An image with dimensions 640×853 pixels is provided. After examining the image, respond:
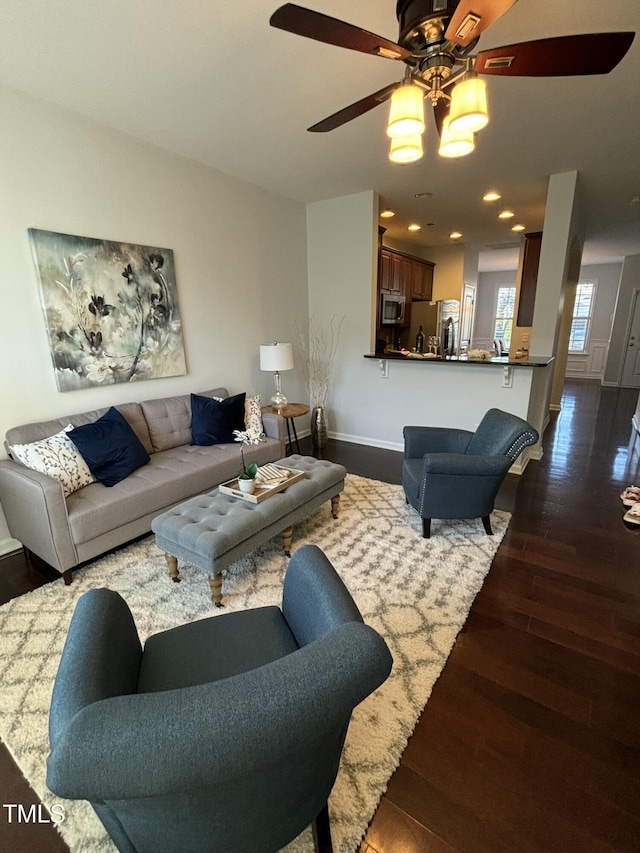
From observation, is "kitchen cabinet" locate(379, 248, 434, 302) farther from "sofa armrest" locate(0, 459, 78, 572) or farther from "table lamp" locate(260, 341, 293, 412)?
"sofa armrest" locate(0, 459, 78, 572)

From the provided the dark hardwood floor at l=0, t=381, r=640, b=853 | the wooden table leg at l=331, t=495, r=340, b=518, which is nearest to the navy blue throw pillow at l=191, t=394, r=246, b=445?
the wooden table leg at l=331, t=495, r=340, b=518

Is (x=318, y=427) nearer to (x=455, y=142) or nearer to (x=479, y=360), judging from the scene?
(x=479, y=360)

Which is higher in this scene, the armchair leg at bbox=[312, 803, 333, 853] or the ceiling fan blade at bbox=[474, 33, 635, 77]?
the ceiling fan blade at bbox=[474, 33, 635, 77]

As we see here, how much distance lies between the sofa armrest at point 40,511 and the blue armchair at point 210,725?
4.06ft

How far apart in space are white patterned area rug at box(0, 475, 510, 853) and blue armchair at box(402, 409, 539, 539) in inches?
8.8

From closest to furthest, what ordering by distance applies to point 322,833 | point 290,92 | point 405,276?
point 322,833 → point 290,92 → point 405,276

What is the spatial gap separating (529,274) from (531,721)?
5.22 meters

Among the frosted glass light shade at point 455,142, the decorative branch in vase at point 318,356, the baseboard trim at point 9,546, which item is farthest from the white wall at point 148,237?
→ the frosted glass light shade at point 455,142

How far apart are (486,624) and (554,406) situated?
227 inches

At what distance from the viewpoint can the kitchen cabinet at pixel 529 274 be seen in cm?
516

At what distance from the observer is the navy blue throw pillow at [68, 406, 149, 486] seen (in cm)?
259

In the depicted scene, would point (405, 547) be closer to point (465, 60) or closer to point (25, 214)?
point (465, 60)

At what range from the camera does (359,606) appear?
6.82 ft

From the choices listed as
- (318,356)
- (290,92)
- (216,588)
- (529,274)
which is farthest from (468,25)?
(529,274)
